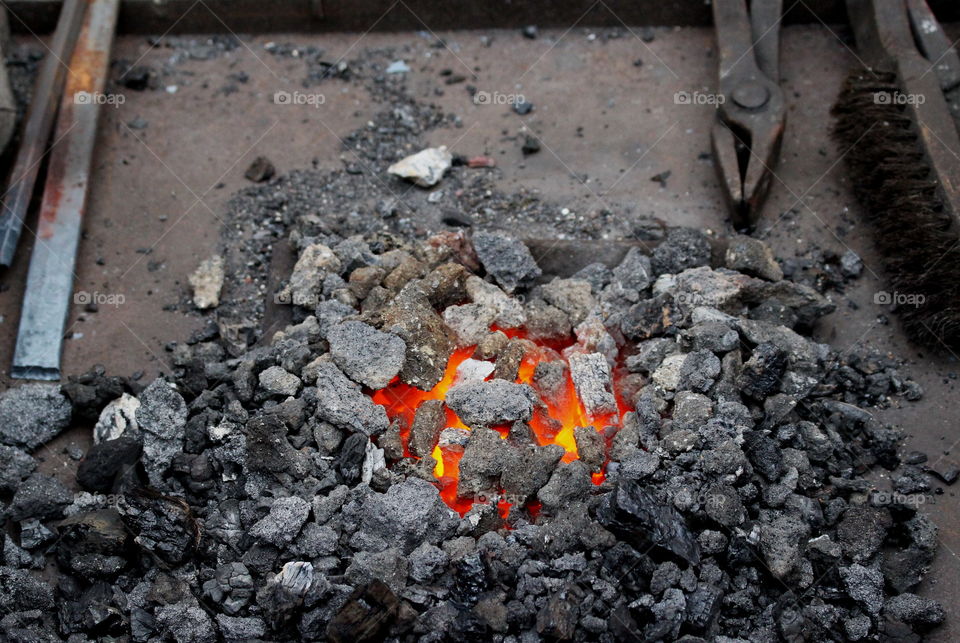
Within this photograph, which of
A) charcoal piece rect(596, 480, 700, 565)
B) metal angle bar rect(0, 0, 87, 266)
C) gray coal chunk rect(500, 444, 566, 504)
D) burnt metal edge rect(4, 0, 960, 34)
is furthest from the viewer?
burnt metal edge rect(4, 0, 960, 34)

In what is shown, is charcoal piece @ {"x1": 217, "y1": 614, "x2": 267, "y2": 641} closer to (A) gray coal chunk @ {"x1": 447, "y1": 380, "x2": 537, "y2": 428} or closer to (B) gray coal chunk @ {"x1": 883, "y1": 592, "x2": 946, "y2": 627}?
(A) gray coal chunk @ {"x1": 447, "y1": 380, "x2": 537, "y2": 428}

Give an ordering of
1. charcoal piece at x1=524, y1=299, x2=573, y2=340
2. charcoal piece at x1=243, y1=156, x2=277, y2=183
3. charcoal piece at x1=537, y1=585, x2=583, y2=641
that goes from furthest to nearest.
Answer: charcoal piece at x1=243, y1=156, x2=277, y2=183, charcoal piece at x1=524, y1=299, x2=573, y2=340, charcoal piece at x1=537, y1=585, x2=583, y2=641

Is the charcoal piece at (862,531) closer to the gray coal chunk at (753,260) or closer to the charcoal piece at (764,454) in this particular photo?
the charcoal piece at (764,454)

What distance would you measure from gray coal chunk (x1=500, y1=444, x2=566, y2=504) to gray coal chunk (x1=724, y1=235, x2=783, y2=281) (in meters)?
1.59

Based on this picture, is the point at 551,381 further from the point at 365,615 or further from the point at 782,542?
the point at 365,615

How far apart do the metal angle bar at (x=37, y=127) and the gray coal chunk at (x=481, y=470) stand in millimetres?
2998

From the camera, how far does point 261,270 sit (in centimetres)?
599

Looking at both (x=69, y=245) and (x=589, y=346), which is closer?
(x=589, y=346)

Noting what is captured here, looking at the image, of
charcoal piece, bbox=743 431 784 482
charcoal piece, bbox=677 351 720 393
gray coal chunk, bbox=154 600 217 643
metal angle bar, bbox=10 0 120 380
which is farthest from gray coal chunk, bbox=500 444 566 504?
metal angle bar, bbox=10 0 120 380

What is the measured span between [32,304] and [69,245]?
0.40 meters

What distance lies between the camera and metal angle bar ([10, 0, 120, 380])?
18.3 ft

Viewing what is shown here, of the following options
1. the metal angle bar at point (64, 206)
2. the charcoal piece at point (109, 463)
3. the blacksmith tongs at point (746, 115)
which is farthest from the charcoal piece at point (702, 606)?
the metal angle bar at point (64, 206)

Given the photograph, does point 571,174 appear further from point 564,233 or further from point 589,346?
point 589,346

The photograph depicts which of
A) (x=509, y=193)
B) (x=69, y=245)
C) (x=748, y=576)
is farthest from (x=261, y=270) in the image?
(x=748, y=576)
